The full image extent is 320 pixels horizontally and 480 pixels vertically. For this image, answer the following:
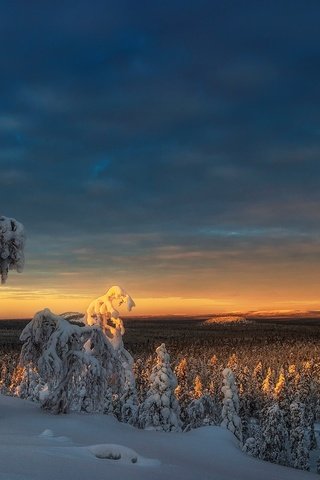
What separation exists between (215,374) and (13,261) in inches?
3565

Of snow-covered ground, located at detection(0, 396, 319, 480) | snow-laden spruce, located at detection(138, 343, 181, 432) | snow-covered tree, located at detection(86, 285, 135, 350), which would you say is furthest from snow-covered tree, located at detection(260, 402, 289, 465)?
snow-covered ground, located at detection(0, 396, 319, 480)

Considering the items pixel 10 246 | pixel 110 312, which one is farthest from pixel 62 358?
pixel 110 312

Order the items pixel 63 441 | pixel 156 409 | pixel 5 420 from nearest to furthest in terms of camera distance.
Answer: pixel 63 441 → pixel 5 420 → pixel 156 409

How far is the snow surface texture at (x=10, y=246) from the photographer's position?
12.7 metres

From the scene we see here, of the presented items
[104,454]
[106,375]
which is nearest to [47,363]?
[106,375]

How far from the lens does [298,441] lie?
5684 centimetres

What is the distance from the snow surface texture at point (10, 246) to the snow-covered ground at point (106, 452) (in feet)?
11.2

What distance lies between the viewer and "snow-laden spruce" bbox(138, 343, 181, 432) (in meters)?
33.4

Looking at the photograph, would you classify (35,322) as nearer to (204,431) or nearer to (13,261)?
(13,261)

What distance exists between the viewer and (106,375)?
14.7 metres

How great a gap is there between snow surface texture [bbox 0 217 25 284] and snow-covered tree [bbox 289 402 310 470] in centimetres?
5055

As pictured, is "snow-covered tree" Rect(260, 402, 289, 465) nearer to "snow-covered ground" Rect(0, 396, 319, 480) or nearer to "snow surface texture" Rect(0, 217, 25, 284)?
"snow-covered ground" Rect(0, 396, 319, 480)

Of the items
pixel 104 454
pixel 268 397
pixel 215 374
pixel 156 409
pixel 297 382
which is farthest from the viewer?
pixel 215 374

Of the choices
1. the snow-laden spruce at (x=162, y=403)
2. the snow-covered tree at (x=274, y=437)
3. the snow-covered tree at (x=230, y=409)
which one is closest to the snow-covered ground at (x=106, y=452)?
the snow-laden spruce at (x=162, y=403)
